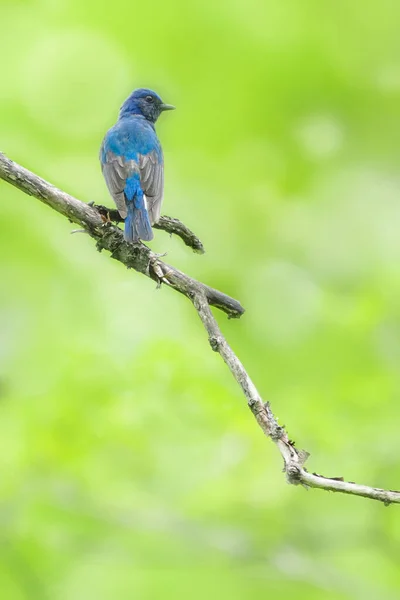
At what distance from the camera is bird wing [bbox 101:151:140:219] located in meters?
5.40

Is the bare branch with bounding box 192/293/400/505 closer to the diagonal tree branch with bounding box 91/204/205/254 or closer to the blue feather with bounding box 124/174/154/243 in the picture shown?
the diagonal tree branch with bounding box 91/204/205/254

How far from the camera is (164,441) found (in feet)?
17.6

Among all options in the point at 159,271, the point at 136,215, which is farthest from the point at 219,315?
the point at 159,271

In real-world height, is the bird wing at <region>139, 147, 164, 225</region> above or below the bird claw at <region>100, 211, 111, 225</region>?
above

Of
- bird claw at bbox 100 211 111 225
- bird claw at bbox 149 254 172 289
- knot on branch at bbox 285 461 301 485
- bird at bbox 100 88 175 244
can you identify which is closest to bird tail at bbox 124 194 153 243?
bird at bbox 100 88 175 244

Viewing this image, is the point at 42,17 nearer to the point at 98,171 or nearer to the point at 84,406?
the point at 98,171

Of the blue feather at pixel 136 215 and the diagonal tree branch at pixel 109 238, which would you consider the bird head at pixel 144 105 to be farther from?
the diagonal tree branch at pixel 109 238

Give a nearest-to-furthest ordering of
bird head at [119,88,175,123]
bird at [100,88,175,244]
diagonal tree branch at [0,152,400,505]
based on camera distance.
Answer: diagonal tree branch at [0,152,400,505]
bird at [100,88,175,244]
bird head at [119,88,175,123]

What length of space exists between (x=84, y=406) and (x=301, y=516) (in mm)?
1518

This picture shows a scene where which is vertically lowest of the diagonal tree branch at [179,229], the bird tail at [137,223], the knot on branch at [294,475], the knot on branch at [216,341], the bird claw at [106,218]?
the knot on branch at [294,475]

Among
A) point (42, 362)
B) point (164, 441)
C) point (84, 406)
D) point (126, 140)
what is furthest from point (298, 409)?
point (126, 140)

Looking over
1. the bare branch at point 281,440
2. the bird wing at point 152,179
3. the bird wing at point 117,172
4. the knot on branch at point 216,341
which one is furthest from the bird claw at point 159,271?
the bird wing at point 117,172

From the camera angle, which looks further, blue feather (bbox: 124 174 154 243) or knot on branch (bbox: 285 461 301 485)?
blue feather (bbox: 124 174 154 243)

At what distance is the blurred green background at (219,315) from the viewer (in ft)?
16.9
